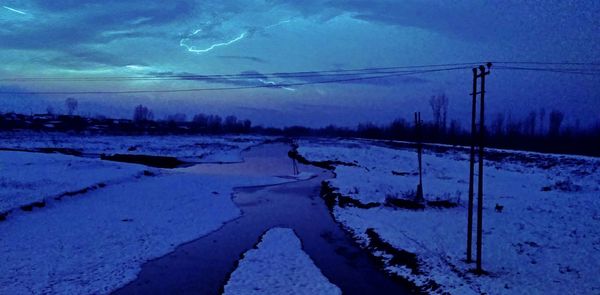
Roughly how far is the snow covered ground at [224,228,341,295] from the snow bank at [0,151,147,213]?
13055 mm

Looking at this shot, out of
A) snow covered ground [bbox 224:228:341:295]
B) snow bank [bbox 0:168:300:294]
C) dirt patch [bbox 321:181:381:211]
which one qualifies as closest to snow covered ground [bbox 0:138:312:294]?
snow bank [bbox 0:168:300:294]

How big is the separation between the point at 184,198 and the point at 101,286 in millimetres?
16152

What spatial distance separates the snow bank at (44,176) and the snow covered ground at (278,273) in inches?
514

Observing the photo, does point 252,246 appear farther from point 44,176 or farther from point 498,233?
point 44,176

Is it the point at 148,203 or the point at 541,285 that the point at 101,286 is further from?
the point at 148,203

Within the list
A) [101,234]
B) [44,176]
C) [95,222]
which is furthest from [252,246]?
[44,176]

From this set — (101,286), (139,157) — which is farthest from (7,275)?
(139,157)

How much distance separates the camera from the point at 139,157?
5588cm

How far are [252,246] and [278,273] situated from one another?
12.8ft

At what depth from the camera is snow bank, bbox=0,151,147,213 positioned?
78.3 feet

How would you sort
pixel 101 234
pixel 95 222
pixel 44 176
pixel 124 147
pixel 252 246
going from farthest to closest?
1. pixel 124 147
2. pixel 44 176
3. pixel 95 222
4. pixel 101 234
5. pixel 252 246

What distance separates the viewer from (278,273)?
1396cm

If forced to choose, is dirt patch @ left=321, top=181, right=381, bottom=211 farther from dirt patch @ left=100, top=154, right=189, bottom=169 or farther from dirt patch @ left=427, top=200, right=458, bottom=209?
dirt patch @ left=100, top=154, right=189, bottom=169

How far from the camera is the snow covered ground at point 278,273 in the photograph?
1250 centimetres
